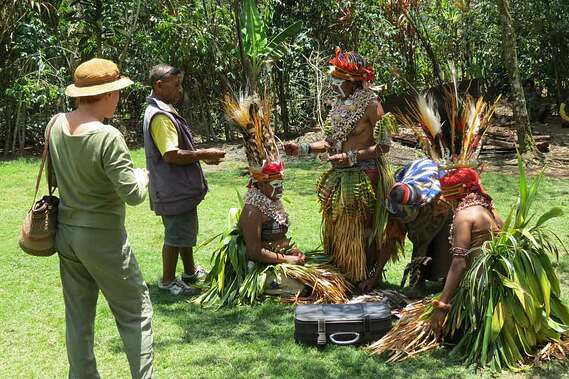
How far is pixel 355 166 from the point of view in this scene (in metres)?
4.81

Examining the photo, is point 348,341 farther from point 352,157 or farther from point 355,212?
point 352,157

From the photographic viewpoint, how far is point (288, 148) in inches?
186

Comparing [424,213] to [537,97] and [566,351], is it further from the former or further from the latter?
[537,97]

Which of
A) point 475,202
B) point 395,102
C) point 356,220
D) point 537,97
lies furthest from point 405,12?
point 475,202

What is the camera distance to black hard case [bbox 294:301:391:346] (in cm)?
399

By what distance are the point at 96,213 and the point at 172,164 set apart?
1707 mm

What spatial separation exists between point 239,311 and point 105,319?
0.91 metres

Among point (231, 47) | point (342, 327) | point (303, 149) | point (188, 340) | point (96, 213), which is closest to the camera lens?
point (96, 213)

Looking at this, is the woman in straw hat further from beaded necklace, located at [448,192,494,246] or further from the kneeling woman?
beaded necklace, located at [448,192,494,246]

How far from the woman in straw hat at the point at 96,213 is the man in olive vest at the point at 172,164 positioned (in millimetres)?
1483

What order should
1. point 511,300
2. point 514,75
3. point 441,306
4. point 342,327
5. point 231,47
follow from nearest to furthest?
point 511,300 → point 441,306 → point 342,327 → point 514,75 → point 231,47

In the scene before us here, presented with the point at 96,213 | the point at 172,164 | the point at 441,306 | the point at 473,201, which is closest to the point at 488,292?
the point at 441,306

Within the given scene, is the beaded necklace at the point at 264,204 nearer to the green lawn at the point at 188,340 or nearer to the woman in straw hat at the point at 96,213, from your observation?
the green lawn at the point at 188,340

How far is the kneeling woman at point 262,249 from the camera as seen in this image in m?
4.74
